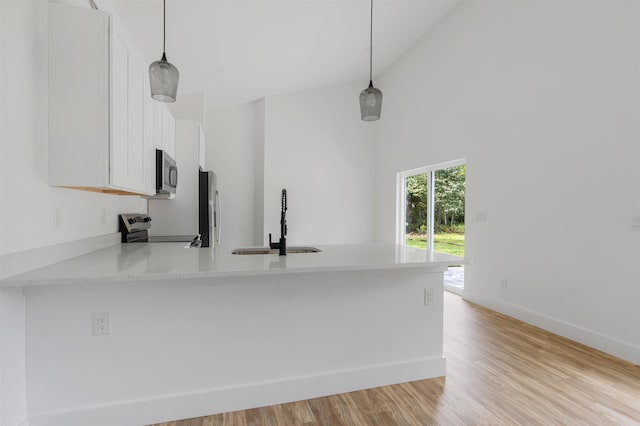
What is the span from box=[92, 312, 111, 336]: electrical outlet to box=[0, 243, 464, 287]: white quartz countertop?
0.25m

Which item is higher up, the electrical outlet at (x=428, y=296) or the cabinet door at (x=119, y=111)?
the cabinet door at (x=119, y=111)

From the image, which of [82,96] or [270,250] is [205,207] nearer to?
[270,250]

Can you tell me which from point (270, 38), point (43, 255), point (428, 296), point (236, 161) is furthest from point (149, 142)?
point (236, 161)

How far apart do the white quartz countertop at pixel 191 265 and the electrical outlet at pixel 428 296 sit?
16 centimetres

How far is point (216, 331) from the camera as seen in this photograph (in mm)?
1915

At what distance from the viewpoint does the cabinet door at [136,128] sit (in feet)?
6.91

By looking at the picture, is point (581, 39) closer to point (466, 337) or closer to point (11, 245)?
point (466, 337)

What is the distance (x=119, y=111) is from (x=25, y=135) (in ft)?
1.52

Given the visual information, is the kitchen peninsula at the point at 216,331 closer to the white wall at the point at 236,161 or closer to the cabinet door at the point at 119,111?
the cabinet door at the point at 119,111

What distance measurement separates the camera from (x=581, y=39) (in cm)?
305

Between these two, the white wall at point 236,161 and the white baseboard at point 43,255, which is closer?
the white baseboard at point 43,255

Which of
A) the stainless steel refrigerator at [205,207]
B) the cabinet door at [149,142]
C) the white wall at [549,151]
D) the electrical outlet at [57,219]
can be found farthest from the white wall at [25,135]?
the white wall at [549,151]

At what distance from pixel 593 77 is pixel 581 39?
41 centimetres

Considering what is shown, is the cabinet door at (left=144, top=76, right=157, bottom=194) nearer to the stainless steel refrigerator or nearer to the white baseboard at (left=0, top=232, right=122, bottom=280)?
the white baseboard at (left=0, top=232, right=122, bottom=280)
